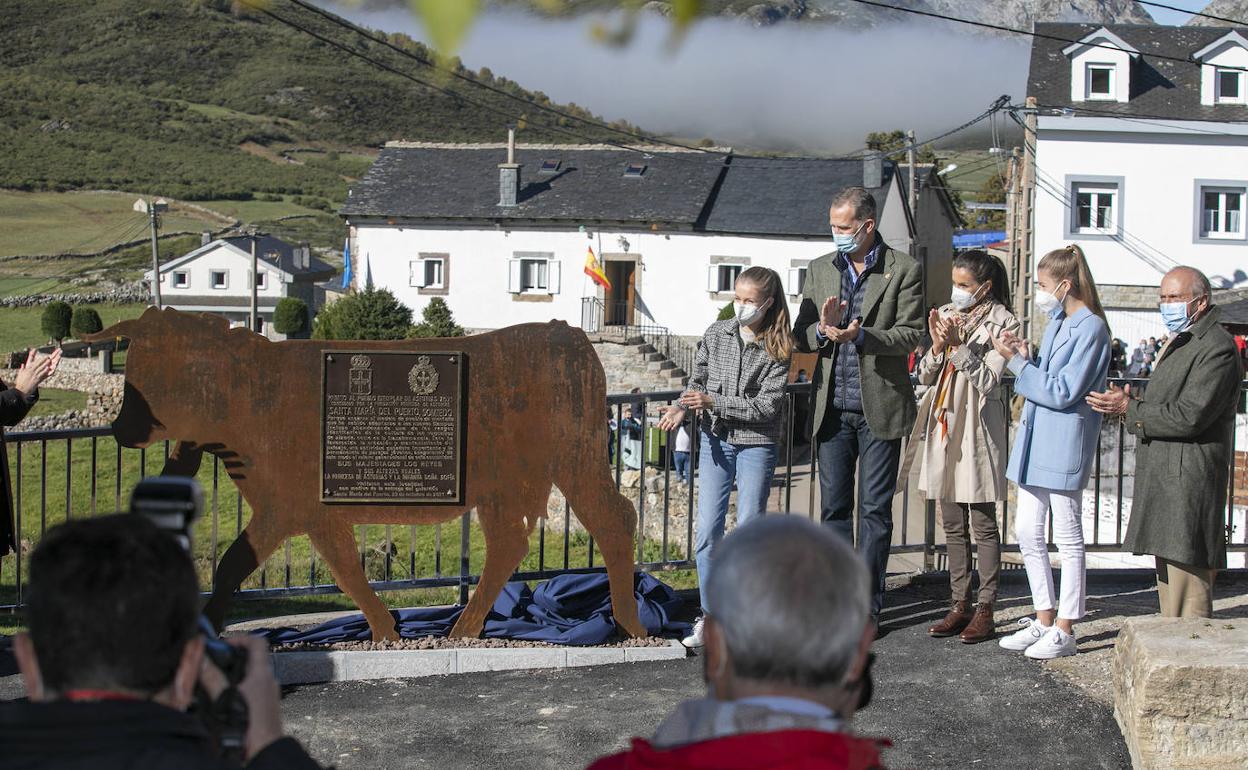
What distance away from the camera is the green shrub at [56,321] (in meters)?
53.2

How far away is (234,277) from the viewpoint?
6762cm

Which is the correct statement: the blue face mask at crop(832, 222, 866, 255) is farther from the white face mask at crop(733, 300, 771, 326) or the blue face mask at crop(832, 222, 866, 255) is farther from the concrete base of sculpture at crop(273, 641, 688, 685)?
the concrete base of sculpture at crop(273, 641, 688, 685)

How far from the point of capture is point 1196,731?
199 inches

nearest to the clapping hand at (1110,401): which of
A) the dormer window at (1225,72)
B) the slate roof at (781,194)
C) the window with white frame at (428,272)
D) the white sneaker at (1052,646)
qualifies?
the white sneaker at (1052,646)

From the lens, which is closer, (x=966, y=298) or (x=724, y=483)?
(x=966, y=298)

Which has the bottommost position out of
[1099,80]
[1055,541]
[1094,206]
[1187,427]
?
[1055,541]

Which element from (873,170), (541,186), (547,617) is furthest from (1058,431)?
(541,186)

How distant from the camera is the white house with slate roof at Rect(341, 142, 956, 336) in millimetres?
47469

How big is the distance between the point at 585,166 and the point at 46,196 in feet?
232

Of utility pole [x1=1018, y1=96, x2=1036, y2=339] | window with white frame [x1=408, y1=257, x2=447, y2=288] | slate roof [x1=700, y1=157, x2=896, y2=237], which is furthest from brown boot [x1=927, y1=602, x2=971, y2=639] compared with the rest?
window with white frame [x1=408, y1=257, x2=447, y2=288]

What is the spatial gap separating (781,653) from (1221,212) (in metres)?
40.7

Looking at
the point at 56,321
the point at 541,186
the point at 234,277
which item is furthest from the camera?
the point at 234,277

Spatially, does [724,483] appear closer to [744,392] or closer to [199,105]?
[744,392]

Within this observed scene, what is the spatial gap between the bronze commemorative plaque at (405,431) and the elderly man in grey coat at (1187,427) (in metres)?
3.08
